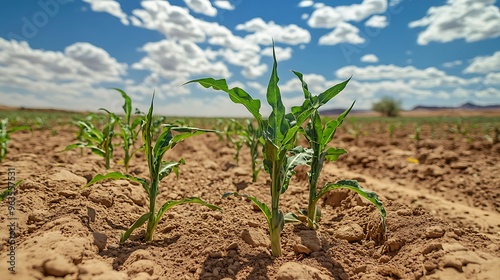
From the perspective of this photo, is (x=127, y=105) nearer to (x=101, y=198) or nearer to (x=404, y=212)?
(x=101, y=198)

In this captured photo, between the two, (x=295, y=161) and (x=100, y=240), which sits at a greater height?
(x=295, y=161)

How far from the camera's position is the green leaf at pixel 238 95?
1651mm

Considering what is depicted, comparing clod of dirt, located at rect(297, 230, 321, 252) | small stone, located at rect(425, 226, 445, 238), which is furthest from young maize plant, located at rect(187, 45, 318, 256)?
small stone, located at rect(425, 226, 445, 238)

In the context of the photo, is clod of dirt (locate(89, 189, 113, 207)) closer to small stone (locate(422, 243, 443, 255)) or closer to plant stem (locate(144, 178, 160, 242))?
plant stem (locate(144, 178, 160, 242))

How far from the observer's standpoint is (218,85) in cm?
167

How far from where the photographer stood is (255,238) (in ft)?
6.18

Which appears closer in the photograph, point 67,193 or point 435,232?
point 435,232

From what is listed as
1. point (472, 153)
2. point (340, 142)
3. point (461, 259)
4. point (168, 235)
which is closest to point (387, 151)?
point (472, 153)

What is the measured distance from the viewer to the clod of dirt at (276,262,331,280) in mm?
1480

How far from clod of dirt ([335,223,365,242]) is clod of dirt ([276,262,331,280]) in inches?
20.5

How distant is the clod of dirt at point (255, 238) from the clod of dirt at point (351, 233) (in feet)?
1.76

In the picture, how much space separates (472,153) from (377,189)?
3.47 m

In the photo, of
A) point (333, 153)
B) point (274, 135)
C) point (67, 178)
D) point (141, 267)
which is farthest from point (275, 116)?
point (67, 178)

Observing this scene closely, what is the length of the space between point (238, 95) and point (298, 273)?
1005 mm
